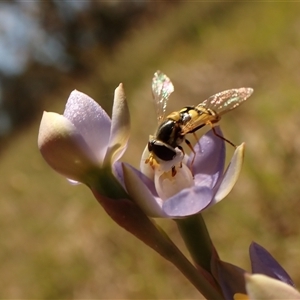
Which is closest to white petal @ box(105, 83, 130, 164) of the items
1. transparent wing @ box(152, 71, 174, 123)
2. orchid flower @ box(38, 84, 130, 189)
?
orchid flower @ box(38, 84, 130, 189)

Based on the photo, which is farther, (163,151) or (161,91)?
(161,91)

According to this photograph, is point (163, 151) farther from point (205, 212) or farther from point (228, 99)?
point (205, 212)

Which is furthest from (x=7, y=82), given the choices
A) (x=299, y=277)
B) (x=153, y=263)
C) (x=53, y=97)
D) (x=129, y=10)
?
(x=299, y=277)

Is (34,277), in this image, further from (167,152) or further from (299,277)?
(167,152)

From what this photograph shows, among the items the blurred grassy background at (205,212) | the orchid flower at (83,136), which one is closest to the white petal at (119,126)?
the orchid flower at (83,136)

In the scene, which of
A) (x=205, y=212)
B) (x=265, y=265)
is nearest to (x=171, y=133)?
(x=265, y=265)
